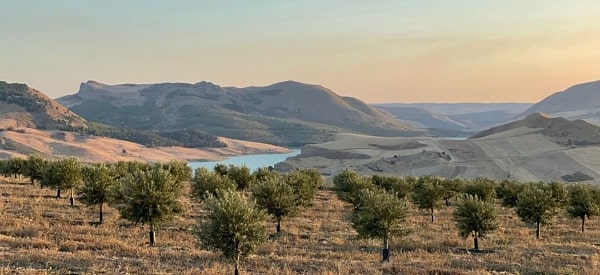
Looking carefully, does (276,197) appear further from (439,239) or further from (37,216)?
(37,216)

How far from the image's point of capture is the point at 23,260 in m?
25.0

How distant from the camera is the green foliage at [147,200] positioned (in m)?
32.8

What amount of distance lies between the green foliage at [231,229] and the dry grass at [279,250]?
66.2 inches

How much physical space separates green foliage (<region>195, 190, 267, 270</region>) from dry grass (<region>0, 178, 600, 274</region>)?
168 cm

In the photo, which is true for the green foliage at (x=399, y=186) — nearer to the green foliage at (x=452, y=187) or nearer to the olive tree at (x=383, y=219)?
the green foliage at (x=452, y=187)

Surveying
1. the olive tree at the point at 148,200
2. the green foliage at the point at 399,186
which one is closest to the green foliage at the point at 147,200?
the olive tree at the point at 148,200

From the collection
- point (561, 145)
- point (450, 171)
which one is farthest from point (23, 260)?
point (561, 145)

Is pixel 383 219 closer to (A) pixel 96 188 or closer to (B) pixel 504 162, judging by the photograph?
(A) pixel 96 188

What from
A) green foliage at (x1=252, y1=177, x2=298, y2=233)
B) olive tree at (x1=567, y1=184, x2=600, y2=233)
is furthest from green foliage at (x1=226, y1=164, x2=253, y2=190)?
olive tree at (x1=567, y1=184, x2=600, y2=233)

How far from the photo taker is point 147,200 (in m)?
32.8

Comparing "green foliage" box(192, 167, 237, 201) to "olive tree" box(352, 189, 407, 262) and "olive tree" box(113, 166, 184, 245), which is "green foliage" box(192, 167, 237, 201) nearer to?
"olive tree" box(113, 166, 184, 245)

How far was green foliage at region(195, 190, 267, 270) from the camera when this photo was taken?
23.9 meters

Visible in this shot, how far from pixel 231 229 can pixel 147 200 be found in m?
11.3

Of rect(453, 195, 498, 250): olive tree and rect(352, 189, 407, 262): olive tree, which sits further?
rect(453, 195, 498, 250): olive tree
